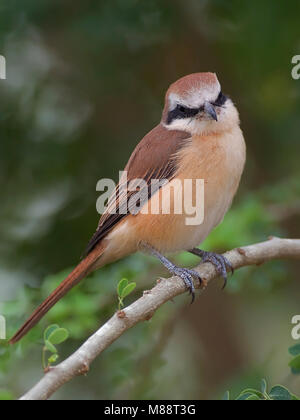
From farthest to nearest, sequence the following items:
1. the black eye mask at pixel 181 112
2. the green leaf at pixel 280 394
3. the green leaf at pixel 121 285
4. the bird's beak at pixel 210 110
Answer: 1. the black eye mask at pixel 181 112
2. the bird's beak at pixel 210 110
3. the green leaf at pixel 121 285
4. the green leaf at pixel 280 394

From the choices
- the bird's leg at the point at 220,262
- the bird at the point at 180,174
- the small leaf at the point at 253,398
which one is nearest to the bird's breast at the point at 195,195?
the bird at the point at 180,174

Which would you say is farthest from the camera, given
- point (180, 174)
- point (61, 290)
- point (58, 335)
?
point (180, 174)

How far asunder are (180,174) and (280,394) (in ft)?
5.36

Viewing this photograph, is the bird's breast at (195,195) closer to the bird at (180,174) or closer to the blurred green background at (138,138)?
the bird at (180,174)

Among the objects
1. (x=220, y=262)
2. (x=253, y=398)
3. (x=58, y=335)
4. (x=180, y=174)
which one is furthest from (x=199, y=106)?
(x=253, y=398)

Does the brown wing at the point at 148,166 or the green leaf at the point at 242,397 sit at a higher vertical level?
the brown wing at the point at 148,166

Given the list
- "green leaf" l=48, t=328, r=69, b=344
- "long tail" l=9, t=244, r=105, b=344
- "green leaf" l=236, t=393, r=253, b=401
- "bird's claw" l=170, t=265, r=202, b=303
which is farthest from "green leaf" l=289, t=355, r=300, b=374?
"long tail" l=9, t=244, r=105, b=344

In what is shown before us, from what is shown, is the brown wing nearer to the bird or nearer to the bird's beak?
the bird

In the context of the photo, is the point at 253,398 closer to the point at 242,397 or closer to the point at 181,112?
the point at 242,397

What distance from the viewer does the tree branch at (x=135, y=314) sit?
229cm

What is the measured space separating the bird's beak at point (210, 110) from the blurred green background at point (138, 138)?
99 centimetres

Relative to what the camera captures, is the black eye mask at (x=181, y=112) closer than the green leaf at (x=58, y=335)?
No

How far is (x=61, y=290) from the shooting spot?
361 cm

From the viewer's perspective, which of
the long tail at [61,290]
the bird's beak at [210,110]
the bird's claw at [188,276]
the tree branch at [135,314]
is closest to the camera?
the tree branch at [135,314]
